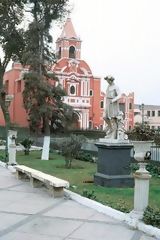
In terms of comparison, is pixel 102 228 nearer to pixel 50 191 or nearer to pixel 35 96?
pixel 50 191

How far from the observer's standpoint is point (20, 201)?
9977 millimetres

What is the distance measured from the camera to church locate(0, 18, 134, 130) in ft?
197

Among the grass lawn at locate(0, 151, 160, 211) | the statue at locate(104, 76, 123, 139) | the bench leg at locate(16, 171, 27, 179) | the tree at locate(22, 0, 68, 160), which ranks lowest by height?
the grass lawn at locate(0, 151, 160, 211)

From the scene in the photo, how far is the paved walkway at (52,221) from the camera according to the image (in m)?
6.99

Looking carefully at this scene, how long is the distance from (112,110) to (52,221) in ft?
21.3

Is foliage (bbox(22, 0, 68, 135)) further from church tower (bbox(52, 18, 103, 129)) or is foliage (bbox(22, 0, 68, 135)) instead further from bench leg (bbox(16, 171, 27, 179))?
church tower (bbox(52, 18, 103, 129))

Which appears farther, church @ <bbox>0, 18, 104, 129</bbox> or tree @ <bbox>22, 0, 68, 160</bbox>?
church @ <bbox>0, 18, 104, 129</bbox>

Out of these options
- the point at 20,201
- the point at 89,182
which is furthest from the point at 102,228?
the point at 89,182

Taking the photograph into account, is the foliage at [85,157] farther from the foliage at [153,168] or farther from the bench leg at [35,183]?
the bench leg at [35,183]

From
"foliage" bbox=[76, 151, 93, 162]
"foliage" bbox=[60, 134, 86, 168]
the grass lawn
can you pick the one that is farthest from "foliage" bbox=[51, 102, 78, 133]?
the grass lawn

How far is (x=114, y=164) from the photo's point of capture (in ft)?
42.3

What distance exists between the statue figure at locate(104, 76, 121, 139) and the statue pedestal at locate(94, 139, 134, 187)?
0.59m

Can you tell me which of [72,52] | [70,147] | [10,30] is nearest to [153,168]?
[70,147]

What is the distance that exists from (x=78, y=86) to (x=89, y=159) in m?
41.1
